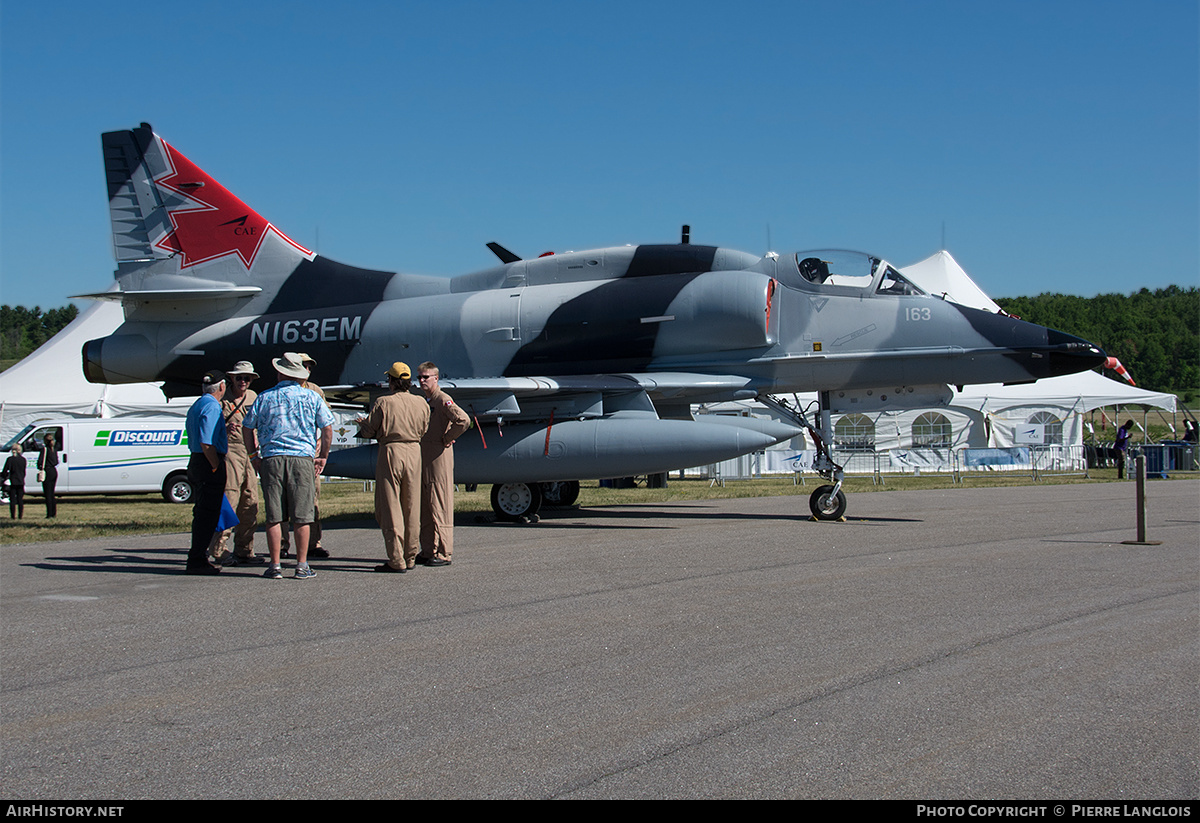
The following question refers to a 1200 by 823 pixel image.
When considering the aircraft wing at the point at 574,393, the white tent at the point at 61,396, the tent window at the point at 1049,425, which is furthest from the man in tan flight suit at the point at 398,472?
the tent window at the point at 1049,425

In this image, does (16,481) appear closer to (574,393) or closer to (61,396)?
(574,393)

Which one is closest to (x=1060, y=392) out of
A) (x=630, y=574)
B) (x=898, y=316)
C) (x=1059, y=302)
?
(x=898, y=316)

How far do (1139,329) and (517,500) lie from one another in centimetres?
12290

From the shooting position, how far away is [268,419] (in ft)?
25.3

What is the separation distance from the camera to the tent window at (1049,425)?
31.0 metres

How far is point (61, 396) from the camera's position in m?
27.4

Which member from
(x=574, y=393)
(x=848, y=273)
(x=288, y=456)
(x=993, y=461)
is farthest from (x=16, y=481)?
(x=993, y=461)

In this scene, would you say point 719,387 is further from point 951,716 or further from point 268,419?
point 951,716

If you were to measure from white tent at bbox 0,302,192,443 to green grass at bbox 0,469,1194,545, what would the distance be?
3133 mm

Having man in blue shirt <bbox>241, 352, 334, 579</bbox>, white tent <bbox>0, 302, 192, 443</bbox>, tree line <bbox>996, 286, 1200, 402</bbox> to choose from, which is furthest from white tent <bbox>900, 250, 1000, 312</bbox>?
tree line <bbox>996, 286, 1200, 402</bbox>

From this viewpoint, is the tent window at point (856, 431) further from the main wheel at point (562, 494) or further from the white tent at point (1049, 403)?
the main wheel at point (562, 494)

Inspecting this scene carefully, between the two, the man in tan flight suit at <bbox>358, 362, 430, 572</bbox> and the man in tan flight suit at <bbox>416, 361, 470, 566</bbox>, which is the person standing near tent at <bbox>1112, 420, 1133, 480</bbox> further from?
the man in tan flight suit at <bbox>358, 362, 430, 572</bbox>

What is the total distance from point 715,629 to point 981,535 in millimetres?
5835

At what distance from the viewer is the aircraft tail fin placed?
15.0 meters
